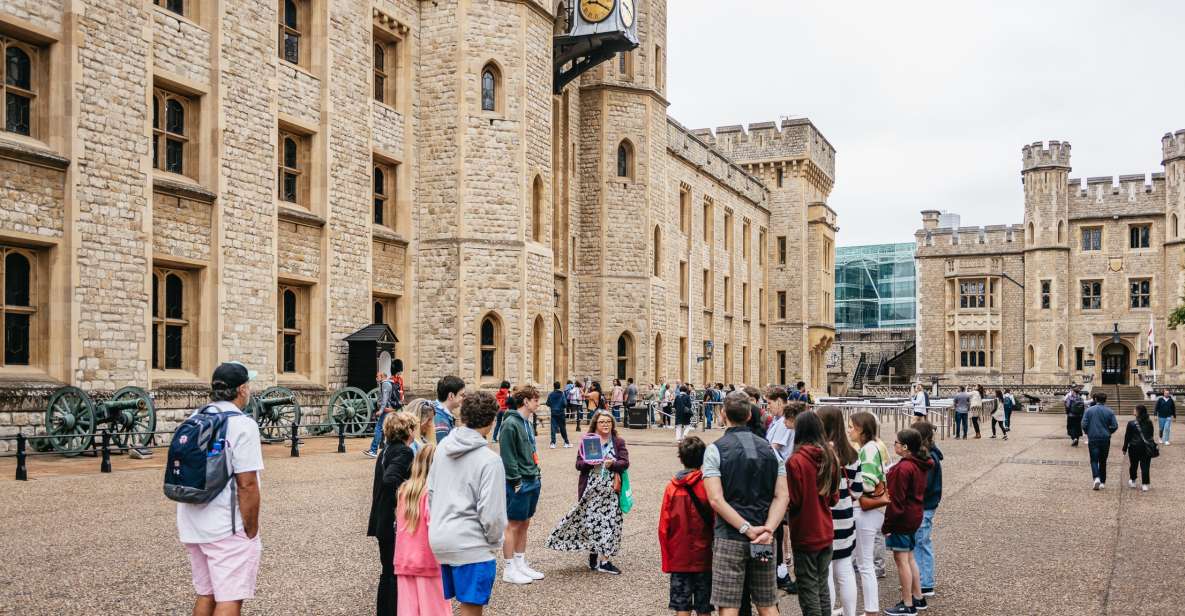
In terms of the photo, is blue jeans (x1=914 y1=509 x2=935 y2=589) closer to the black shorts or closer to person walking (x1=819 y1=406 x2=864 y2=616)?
person walking (x1=819 y1=406 x2=864 y2=616)

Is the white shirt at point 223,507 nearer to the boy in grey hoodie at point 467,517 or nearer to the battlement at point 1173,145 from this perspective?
the boy in grey hoodie at point 467,517

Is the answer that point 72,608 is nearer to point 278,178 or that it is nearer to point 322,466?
point 322,466

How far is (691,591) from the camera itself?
607cm

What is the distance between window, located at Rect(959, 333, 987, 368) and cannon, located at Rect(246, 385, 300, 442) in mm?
47989

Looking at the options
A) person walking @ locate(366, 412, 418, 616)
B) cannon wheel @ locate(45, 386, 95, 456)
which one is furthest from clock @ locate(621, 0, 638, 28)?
person walking @ locate(366, 412, 418, 616)

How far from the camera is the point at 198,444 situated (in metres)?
5.19

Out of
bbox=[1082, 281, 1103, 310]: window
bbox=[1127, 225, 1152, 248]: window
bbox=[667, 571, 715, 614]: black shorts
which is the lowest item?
bbox=[667, 571, 715, 614]: black shorts

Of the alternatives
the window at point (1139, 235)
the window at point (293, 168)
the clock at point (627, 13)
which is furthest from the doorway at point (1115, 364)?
the window at point (293, 168)

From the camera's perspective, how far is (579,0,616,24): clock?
1169 inches

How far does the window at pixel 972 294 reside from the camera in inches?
2352

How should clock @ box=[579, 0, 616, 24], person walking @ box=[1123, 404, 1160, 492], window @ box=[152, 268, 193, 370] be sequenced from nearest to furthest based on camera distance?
person walking @ box=[1123, 404, 1160, 492]
window @ box=[152, 268, 193, 370]
clock @ box=[579, 0, 616, 24]

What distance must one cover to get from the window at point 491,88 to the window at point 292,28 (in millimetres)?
4934

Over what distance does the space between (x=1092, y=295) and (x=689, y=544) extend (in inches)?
2288

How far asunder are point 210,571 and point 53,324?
41.8ft
